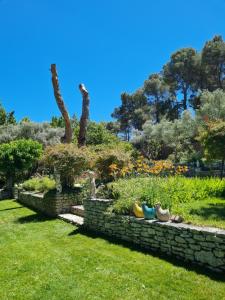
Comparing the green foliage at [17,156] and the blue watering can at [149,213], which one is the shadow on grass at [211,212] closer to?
the blue watering can at [149,213]

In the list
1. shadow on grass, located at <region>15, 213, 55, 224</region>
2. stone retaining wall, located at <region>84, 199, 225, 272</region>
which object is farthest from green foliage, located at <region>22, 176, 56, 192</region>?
stone retaining wall, located at <region>84, 199, 225, 272</region>

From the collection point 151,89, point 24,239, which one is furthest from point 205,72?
point 24,239

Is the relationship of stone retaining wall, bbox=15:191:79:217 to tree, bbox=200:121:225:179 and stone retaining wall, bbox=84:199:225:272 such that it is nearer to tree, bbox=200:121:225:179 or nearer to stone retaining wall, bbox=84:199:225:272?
stone retaining wall, bbox=84:199:225:272

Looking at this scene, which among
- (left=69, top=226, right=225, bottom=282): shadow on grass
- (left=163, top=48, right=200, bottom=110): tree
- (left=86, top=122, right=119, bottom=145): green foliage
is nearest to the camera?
(left=69, top=226, right=225, bottom=282): shadow on grass

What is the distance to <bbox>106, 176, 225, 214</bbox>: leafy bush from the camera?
7254 mm

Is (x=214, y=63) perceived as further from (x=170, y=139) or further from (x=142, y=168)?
(x=142, y=168)

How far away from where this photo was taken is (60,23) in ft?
40.4

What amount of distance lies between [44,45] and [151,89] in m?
26.9

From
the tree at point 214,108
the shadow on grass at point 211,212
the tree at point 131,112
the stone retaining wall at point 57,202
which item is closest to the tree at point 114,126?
the tree at point 131,112

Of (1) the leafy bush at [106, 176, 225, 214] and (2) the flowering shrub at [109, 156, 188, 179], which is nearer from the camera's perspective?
(1) the leafy bush at [106, 176, 225, 214]

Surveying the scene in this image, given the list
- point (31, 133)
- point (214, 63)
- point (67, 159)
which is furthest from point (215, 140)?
point (214, 63)

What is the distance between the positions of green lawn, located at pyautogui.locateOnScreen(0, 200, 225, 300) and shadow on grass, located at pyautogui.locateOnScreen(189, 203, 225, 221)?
6.09 ft

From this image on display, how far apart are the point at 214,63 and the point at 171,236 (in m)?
32.8

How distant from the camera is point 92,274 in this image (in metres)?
5.18
